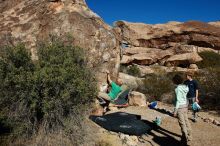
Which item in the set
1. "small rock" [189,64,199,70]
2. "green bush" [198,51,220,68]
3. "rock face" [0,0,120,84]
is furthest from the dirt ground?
"green bush" [198,51,220,68]

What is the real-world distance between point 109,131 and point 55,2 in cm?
361

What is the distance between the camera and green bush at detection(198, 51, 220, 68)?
35.0m

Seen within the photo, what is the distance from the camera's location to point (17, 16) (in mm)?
9078

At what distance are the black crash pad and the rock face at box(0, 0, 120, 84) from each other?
115 cm

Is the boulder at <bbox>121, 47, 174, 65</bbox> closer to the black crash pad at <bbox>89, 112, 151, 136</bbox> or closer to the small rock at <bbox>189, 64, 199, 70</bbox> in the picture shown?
the small rock at <bbox>189, 64, 199, 70</bbox>

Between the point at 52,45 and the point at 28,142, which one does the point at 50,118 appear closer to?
the point at 28,142

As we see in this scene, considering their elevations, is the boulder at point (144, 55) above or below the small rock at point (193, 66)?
above

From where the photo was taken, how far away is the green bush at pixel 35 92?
6.32m

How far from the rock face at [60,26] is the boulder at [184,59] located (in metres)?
26.3

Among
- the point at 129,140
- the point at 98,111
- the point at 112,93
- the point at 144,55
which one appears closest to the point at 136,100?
the point at 112,93

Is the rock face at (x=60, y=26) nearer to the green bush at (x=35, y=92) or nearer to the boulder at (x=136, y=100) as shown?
the green bush at (x=35, y=92)

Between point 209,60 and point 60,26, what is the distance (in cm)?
2972

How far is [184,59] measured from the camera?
115ft

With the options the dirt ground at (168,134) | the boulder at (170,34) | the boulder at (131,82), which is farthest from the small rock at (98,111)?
the boulder at (170,34)
